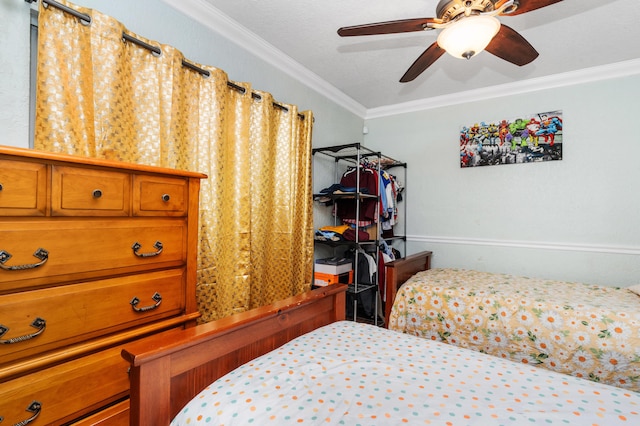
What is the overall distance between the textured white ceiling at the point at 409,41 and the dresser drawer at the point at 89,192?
1.46 metres

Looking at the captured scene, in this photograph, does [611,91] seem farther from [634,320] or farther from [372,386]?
[372,386]

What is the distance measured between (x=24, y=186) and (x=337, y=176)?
276cm

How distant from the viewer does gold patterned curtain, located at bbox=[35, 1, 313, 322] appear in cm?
130

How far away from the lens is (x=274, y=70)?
253cm

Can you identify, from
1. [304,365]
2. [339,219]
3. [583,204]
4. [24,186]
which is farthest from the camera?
[339,219]

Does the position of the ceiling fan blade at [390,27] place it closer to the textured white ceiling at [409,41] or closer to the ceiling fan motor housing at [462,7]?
the ceiling fan motor housing at [462,7]

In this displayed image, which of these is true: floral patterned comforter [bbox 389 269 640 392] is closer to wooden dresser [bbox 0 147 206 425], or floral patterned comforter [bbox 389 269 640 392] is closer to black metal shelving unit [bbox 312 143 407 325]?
black metal shelving unit [bbox 312 143 407 325]

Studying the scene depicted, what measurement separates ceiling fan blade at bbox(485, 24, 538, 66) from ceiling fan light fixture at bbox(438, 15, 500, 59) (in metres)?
0.12

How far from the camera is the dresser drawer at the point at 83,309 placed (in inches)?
33.0

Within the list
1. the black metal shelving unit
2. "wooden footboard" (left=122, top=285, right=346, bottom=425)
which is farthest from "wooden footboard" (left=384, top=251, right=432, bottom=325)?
"wooden footboard" (left=122, top=285, right=346, bottom=425)

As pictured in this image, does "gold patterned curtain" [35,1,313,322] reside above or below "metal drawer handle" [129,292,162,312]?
above

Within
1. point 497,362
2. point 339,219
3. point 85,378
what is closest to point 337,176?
point 339,219

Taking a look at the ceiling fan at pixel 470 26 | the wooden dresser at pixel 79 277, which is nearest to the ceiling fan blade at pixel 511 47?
the ceiling fan at pixel 470 26

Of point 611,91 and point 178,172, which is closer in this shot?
point 178,172
